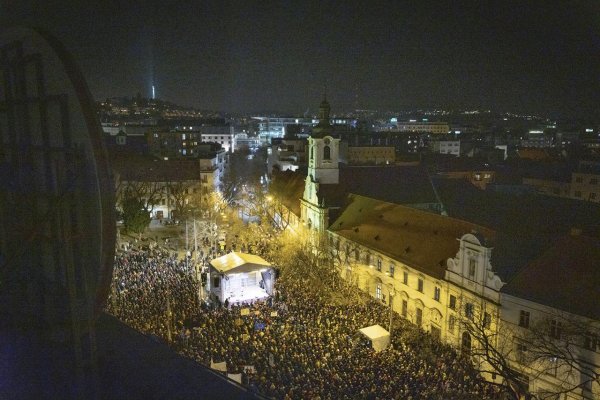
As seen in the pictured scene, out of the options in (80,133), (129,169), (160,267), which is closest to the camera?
(80,133)

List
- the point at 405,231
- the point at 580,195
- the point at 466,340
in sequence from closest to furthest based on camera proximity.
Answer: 1. the point at 466,340
2. the point at 405,231
3. the point at 580,195

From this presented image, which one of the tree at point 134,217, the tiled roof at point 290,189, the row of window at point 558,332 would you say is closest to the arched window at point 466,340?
the row of window at point 558,332

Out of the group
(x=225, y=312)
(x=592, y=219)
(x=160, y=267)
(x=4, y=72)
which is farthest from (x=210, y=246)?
(x=4, y=72)

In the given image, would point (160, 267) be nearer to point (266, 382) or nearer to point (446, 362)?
point (266, 382)

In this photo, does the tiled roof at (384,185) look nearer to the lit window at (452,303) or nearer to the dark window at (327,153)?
the dark window at (327,153)

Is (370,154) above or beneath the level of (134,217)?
above

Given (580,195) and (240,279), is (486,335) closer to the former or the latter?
(240,279)

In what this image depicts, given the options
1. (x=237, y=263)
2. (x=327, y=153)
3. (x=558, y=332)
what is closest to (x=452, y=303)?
(x=558, y=332)
